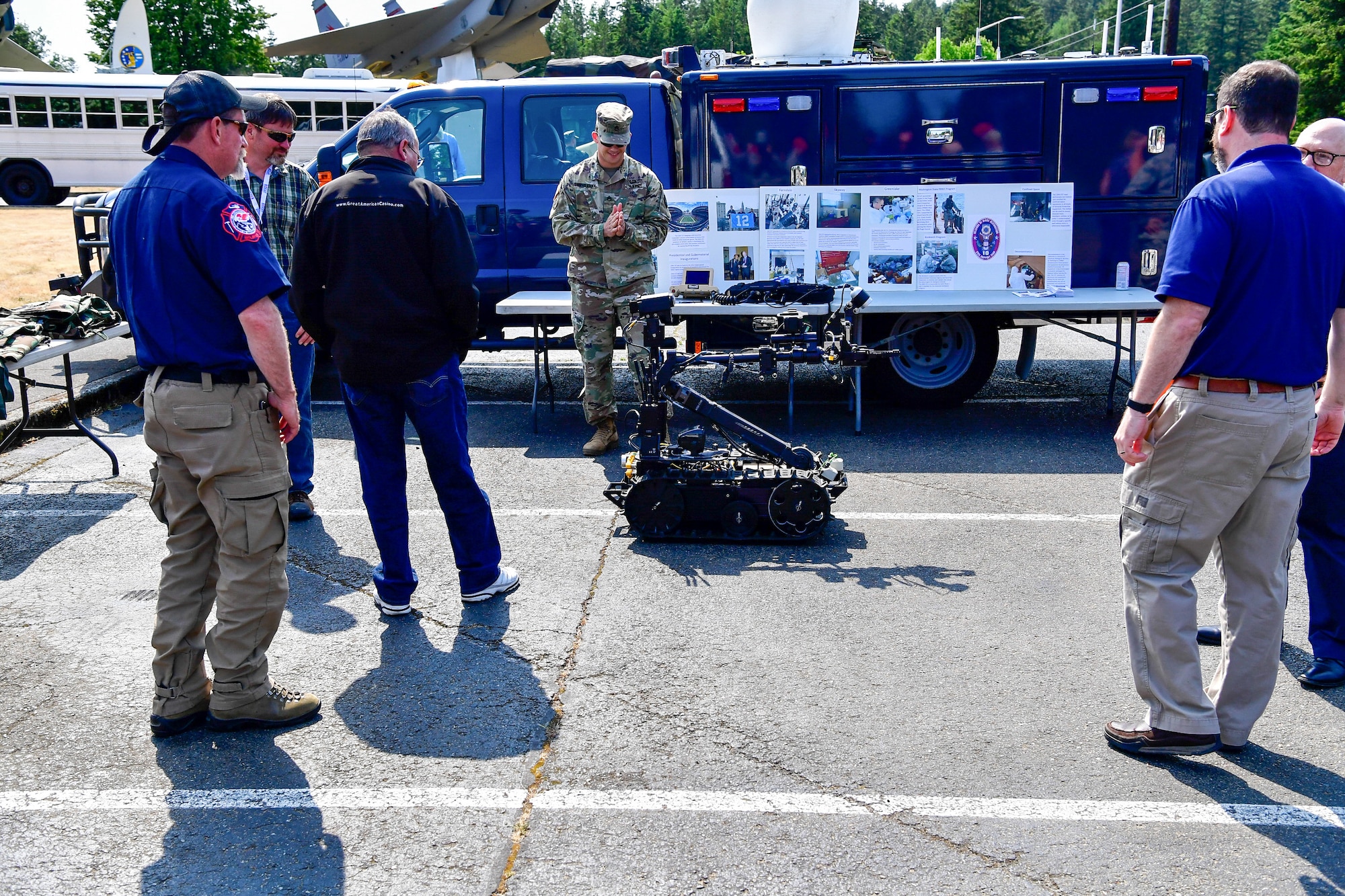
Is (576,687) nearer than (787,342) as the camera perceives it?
Yes

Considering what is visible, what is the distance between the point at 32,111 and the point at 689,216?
81.3ft

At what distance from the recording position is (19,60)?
41281mm

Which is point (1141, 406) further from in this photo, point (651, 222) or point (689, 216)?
point (689, 216)

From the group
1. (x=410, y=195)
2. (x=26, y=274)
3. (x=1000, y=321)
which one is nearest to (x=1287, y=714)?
(x=410, y=195)

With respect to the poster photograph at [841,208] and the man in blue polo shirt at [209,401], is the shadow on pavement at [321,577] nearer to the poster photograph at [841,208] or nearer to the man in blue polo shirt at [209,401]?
the man in blue polo shirt at [209,401]

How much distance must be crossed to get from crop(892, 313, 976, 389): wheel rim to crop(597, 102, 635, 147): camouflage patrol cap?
2637 millimetres

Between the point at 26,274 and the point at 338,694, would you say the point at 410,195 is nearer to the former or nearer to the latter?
the point at 338,694

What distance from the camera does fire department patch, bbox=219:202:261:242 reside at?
11.6 ft

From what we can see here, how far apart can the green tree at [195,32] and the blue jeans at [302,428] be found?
50053mm

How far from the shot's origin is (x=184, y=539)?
3803 millimetres

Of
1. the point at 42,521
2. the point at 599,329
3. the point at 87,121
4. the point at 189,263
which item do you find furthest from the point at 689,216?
the point at 87,121

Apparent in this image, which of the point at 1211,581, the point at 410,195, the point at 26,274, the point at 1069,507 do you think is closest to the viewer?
the point at 410,195

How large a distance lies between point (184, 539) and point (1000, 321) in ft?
21.2

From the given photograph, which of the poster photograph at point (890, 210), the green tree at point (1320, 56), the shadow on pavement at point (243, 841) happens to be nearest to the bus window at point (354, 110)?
the poster photograph at point (890, 210)
